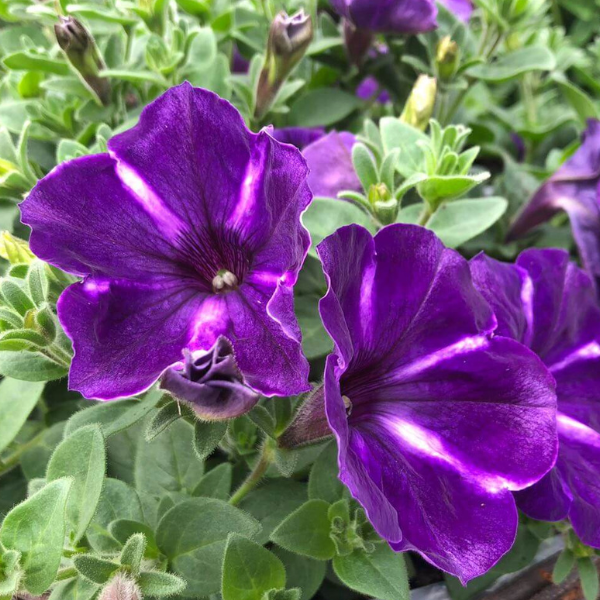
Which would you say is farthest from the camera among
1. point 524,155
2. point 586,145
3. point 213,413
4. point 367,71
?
point 524,155

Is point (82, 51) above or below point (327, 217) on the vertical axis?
above

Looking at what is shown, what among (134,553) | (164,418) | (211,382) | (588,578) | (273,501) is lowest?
(588,578)

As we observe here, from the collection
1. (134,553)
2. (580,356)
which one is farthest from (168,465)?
(580,356)

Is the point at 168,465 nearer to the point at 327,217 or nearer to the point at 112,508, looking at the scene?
the point at 112,508

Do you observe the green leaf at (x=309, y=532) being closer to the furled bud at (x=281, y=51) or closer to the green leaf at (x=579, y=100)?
the furled bud at (x=281, y=51)

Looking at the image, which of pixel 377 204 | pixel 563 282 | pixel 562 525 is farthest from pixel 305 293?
pixel 562 525

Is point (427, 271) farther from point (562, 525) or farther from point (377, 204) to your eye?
point (562, 525)
